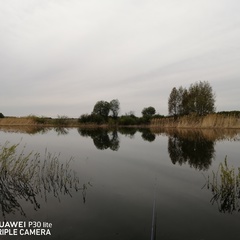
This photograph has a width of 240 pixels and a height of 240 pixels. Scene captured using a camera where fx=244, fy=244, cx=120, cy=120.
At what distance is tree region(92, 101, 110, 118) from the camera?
196 ft

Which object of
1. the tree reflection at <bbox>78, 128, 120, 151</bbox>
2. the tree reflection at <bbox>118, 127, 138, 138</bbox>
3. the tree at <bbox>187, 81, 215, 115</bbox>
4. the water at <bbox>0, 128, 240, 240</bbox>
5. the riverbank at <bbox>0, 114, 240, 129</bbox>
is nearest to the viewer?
the water at <bbox>0, 128, 240, 240</bbox>

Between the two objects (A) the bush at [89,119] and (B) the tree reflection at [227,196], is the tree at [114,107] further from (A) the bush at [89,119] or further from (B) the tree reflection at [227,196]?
(B) the tree reflection at [227,196]

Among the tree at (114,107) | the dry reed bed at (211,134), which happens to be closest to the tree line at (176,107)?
the tree at (114,107)

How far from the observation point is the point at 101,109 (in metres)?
60.0

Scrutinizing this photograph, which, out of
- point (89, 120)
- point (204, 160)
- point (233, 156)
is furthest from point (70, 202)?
point (89, 120)

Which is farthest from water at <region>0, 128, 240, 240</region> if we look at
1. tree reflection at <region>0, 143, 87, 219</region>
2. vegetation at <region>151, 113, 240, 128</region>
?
vegetation at <region>151, 113, 240, 128</region>

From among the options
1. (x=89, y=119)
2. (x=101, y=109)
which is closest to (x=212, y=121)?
(x=89, y=119)

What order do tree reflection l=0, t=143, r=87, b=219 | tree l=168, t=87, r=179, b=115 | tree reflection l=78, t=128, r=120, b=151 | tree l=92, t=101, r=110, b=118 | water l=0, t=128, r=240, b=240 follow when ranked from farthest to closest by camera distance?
1. tree l=92, t=101, r=110, b=118
2. tree l=168, t=87, r=179, b=115
3. tree reflection l=78, t=128, r=120, b=151
4. tree reflection l=0, t=143, r=87, b=219
5. water l=0, t=128, r=240, b=240

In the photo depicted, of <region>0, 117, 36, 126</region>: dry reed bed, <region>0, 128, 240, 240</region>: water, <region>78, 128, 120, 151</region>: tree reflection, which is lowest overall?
<region>0, 128, 240, 240</region>: water

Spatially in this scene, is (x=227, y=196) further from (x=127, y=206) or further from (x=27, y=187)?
(x=27, y=187)

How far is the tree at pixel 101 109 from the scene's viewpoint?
59781 millimetres

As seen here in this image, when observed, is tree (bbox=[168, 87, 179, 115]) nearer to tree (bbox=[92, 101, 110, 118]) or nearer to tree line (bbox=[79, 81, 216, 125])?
tree line (bbox=[79, 81, 216, 125])

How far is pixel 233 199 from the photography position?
222 inches

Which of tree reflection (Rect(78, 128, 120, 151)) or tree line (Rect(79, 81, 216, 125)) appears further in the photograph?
tree line (Rect(79, 81, 216, 125))
